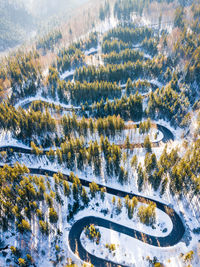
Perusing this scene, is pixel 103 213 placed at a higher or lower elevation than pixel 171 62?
lower

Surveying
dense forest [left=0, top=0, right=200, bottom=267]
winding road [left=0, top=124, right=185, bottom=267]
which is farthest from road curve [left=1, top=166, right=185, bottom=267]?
dense forest [left=0, top=0, right=200, bottom=267]

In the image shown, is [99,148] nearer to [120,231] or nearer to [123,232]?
[120,231]

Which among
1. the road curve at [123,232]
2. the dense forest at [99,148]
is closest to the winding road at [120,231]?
the road curve at [123,232]

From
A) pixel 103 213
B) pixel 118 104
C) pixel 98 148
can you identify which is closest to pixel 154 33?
pixel 118 104

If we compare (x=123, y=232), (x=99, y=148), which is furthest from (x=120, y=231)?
(x=99, y=148)

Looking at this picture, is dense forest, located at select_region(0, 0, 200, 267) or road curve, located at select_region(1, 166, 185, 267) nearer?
road curve, located at select_region(1, 166, 185, 267)

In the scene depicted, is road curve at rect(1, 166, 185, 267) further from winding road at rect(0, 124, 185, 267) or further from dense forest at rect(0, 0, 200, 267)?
dense forest at rect(0, 0, 200, 267)

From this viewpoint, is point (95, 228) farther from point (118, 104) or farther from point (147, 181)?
point (118, 104)

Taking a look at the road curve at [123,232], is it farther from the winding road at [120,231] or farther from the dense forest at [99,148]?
the dense forest at [99,148]

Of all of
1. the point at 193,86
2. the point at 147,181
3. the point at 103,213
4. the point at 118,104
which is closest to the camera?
the point at 103,213

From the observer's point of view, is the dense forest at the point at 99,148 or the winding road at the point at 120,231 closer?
the winding road at the point at 120,231

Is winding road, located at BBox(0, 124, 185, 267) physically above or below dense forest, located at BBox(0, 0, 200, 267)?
below
